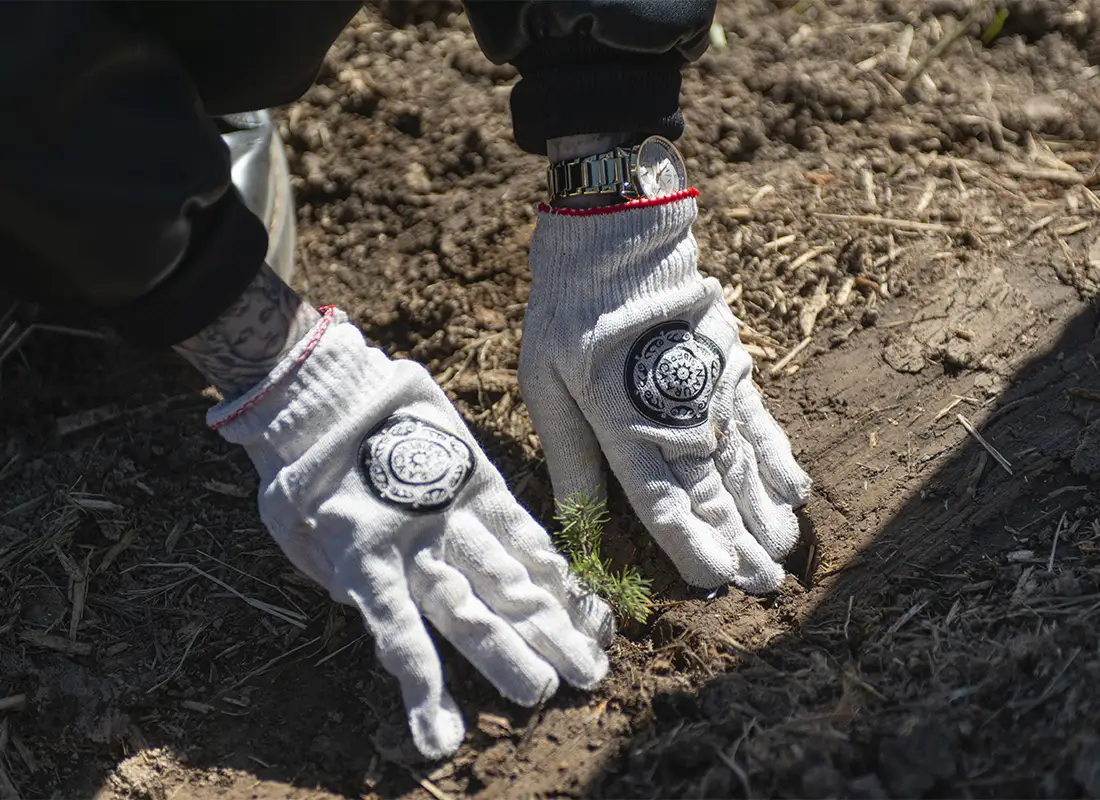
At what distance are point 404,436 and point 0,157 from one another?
89 cm

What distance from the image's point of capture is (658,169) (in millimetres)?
2355

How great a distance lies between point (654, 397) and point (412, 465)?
0.57m

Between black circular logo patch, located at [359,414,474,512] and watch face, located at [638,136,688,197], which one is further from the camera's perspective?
watch face, located at [638,136,688,197]

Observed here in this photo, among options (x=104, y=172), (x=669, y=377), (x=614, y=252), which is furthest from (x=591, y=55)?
(x=104, y=172)

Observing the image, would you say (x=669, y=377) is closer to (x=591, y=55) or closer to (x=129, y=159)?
(x=591, y=55)

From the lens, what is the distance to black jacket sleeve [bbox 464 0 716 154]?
6.89 feet

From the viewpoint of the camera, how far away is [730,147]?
123 inches

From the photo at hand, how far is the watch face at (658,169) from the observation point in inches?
91.0

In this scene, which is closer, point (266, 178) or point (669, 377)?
point (669, 377)

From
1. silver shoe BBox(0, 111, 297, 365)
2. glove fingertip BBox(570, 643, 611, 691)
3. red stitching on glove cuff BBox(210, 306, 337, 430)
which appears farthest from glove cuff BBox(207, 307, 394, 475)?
silver shoe BBox(0, 111, 297, 365)

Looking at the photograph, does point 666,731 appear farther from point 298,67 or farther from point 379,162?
point 379,162

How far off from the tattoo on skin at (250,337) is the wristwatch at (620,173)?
680 millimetres

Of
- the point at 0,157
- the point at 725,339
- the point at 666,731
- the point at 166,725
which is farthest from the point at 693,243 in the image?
the point at 166,725

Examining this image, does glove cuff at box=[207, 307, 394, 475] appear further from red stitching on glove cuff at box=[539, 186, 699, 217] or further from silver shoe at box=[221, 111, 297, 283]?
silver shoe at box=[221, 111, 297, 283]
